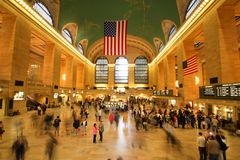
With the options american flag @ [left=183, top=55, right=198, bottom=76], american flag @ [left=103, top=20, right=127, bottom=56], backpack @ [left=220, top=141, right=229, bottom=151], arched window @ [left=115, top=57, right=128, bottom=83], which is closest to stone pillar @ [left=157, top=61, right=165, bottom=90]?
arched window @ [left=115, top=57, right=128, bottom=83]

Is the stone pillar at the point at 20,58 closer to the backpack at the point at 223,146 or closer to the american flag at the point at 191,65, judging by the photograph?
the backpack at the point at 223,146

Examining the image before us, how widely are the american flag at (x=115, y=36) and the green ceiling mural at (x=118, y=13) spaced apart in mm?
8185

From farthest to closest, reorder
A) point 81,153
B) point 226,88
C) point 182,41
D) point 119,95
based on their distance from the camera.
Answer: point 119,95 < point 182,41 < point 226,88 < point 81,153

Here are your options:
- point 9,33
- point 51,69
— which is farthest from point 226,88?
point 51,69

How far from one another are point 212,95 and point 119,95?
23412mm

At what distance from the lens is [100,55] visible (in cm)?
4272

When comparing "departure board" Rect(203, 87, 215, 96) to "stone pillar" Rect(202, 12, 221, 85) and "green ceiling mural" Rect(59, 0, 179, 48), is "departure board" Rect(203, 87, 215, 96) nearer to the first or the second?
"stone pillar" Rect(202, 12, 221, 85)

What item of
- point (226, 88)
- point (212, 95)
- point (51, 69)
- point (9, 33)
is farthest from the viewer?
point (51, 69)

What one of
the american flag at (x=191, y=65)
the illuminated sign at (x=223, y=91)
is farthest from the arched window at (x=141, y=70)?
the illuminated sign at (x=223, y=91)

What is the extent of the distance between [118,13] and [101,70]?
20.1 m

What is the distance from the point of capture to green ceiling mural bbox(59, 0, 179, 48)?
69.7 feet

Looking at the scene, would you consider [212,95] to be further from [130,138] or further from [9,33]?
[9,33]

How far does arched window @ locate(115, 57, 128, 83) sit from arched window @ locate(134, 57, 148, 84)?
2.80 metres

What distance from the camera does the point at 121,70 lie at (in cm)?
4294
